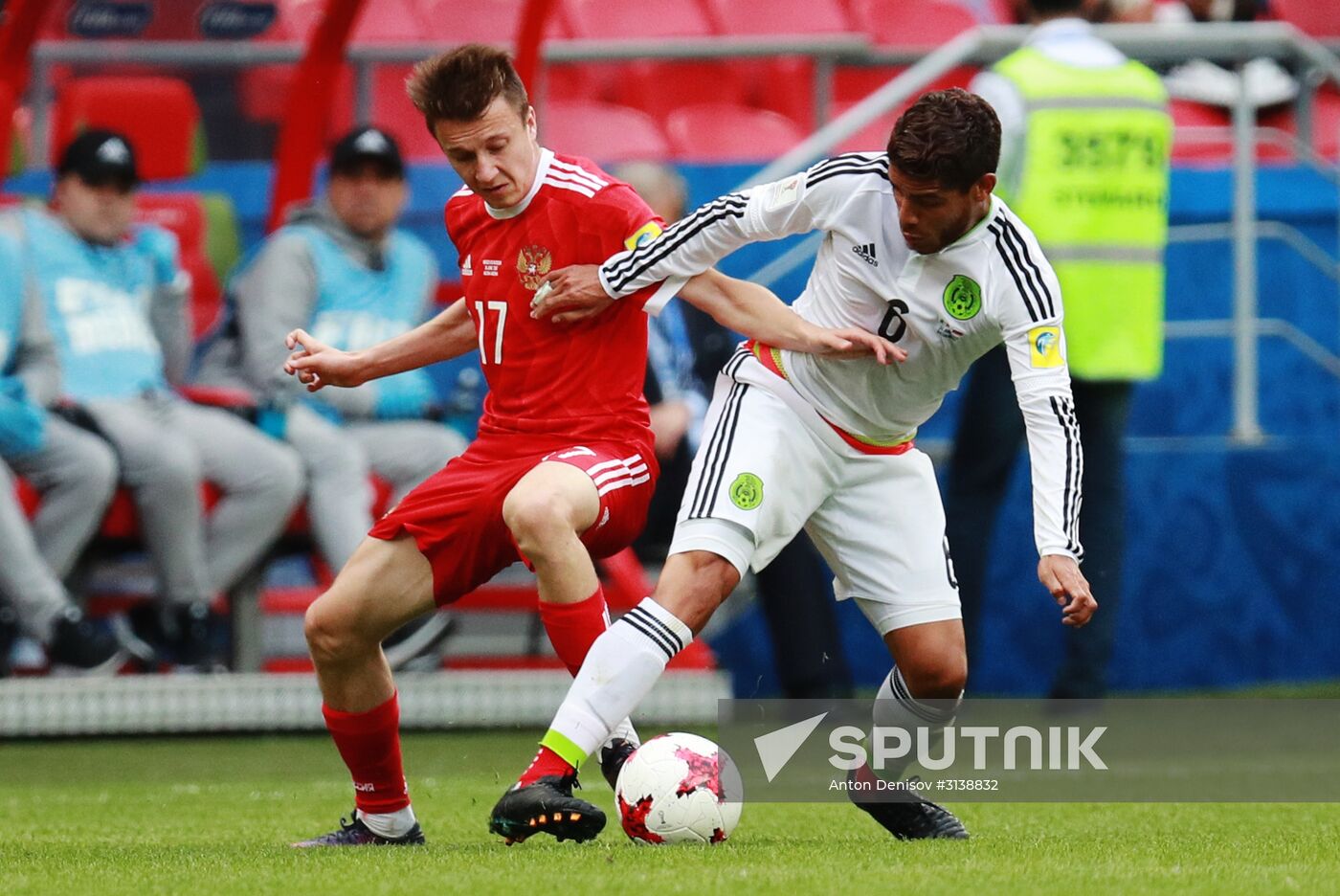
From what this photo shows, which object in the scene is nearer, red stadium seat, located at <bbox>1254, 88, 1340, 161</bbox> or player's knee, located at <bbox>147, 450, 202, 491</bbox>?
player's knee, located at <bbox>147, 450, 202, 491</bbox>

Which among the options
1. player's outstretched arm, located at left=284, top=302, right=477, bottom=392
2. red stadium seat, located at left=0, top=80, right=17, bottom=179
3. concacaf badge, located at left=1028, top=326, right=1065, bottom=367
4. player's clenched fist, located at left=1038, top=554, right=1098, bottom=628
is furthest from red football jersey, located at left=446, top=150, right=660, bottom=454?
red stadium seat, located at left=0, top=80, right=17, bottom=179

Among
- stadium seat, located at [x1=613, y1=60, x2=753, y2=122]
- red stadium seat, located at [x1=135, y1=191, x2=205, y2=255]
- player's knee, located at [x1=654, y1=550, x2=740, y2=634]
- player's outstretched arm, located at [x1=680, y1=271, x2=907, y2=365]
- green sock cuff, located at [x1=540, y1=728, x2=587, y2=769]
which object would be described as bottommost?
green sock cuff, located at [x1=540, y1=728, x2=587, y2=769]

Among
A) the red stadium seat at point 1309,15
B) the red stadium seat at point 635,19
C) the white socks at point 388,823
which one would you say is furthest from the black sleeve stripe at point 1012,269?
the red stadium seat at point 1309,15

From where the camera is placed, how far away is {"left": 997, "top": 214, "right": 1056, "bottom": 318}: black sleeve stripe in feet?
16.3

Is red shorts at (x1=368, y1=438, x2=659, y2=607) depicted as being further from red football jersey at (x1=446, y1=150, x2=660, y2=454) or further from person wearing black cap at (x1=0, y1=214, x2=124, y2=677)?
person wearing black cap at (x1=0, y1=214, x2=124, y2=677)

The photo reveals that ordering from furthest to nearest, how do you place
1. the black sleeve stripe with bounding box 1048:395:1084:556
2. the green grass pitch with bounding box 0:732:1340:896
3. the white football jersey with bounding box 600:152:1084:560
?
the white football jersey with bounding box 600:152:1084:560 → the black sleeve stripe with bounding box 1048:395:1084:556 → the green grass pitch with bounding box 0:732:1340:896

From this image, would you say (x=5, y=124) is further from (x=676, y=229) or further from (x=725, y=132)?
(x=676, y=229)

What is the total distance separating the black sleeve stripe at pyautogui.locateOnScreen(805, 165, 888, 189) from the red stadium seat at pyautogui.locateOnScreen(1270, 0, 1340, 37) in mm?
7683

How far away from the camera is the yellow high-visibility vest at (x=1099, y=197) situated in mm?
8008

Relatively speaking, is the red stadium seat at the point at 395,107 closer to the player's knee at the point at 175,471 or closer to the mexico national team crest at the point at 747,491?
the player's knee at the point at 175,471

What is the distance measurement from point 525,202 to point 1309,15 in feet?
26.1

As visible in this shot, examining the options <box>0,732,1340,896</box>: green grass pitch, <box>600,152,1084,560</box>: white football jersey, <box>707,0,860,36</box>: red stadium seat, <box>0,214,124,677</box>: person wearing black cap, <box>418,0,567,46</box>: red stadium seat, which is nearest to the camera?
<box>0,732,1340,896</box>: green grass pitch

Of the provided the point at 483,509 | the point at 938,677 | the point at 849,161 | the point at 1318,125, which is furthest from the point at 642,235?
the point at 1318,125

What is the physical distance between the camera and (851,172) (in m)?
5.15
